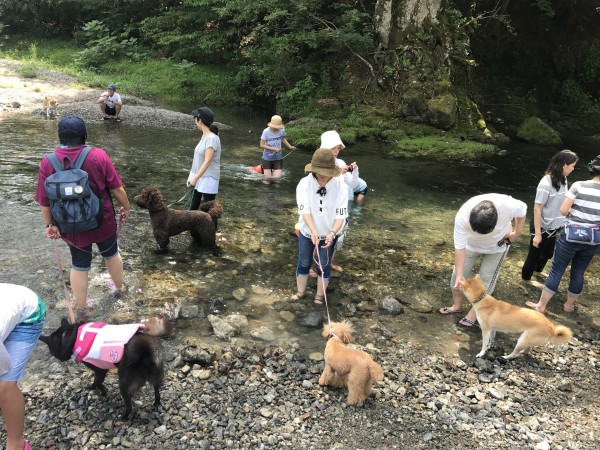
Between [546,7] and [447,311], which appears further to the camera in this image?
[546,7]

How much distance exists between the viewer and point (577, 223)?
5.76 metres

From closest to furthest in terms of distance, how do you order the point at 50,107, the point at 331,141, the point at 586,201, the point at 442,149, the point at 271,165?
the point at 586,201, the point at 331,141, the point at 271,165, the point at 442,149, the point at 50,107

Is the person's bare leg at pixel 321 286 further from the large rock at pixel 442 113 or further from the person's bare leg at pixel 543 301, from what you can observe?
the large rock at pixel 442 113

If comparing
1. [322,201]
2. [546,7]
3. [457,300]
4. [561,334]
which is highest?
[546,7]

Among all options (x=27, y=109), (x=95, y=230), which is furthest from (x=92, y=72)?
(x=95, y=230)

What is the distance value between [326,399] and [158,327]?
6.69 ft

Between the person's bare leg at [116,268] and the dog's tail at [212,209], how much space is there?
2110mm

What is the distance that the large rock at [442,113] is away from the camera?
64.0ft

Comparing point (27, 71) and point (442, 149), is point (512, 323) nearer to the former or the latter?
point (442, 149)

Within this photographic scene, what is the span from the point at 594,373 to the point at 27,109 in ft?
67.2

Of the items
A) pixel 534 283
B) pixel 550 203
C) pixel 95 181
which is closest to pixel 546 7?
pixel 534 283

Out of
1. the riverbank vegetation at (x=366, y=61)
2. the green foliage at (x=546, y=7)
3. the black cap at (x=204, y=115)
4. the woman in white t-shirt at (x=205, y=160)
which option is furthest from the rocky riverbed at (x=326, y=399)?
the green foliage at (x=546, y=7)

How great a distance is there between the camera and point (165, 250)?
7.50 meters

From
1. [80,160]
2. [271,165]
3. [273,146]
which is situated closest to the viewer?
[80,160]
